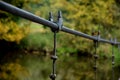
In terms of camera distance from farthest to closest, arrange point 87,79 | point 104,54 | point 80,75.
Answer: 1. point 104,54
2. point 80,75
3. point 87,79

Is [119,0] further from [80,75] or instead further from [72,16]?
[80,75]

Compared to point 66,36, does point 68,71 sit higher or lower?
lower

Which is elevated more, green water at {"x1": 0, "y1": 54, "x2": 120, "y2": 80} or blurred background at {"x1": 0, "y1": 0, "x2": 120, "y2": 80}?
blurred background at {"x1": 0, "y1": 0, "x2": 120, "y2": 80}

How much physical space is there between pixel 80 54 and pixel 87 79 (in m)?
8.38

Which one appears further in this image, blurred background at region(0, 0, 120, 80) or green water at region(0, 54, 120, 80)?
blurred background at region(0, 0, 120, 80)

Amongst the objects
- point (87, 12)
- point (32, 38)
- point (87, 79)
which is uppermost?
point (87, 12)

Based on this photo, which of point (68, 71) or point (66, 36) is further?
point (66, 36)

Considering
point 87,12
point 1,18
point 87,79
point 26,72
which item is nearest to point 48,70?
point 26,72

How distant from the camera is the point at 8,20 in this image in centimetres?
1805

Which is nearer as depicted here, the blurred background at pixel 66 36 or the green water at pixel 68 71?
the green water at pixel 68 71

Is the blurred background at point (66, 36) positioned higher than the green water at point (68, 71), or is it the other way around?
the blurred background at point (66, 36)

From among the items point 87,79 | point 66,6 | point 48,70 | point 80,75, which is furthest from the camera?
point 66,6

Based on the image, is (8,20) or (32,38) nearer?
(8,20)

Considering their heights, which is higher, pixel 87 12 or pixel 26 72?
pixel 87 12
